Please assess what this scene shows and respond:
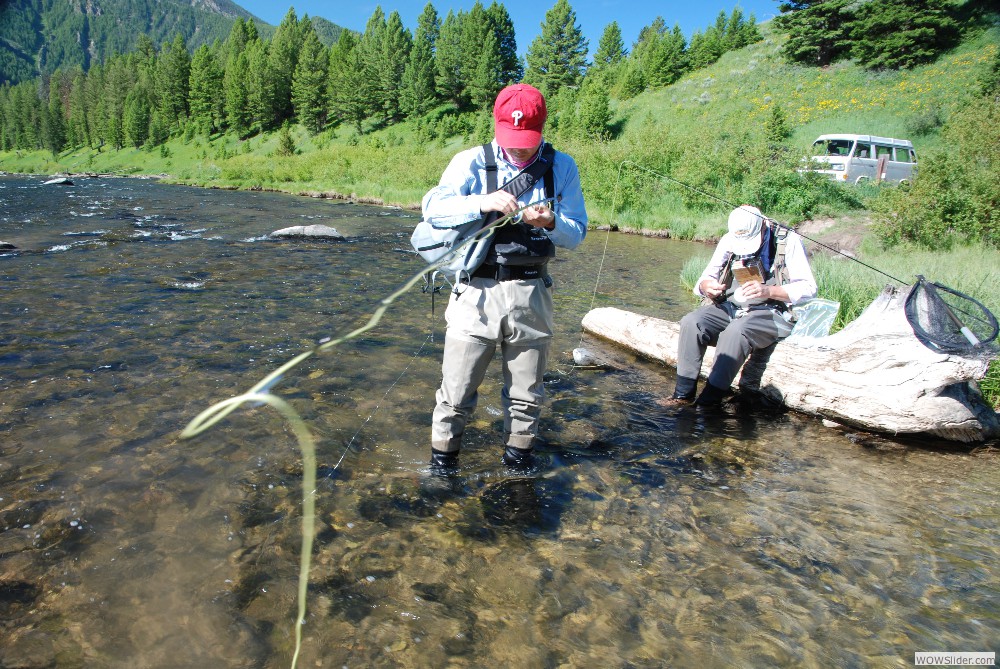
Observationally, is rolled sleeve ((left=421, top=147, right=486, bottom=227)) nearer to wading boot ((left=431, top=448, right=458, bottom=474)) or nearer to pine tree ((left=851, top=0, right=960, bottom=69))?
wading boot ((left=431, top=448, right=458, bottom=474))

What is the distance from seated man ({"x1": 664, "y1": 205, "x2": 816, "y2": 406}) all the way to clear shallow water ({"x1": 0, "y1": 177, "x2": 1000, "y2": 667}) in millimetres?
510

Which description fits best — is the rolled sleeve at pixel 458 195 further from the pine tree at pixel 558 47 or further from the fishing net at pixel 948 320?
the pine tree at pixel 558 47

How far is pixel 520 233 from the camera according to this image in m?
3.42

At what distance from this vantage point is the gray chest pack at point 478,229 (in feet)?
11.1

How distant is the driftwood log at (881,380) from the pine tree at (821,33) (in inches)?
1931

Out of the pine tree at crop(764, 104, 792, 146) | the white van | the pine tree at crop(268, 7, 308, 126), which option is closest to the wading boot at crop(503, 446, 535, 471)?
the white van

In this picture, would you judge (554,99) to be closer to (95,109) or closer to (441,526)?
(441,526)

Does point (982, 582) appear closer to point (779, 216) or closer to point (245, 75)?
point (779, 216)

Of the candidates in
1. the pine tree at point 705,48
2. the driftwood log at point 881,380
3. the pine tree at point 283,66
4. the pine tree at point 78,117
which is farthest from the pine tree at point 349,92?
the driftwood log at point 881,380

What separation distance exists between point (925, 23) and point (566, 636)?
53.1m

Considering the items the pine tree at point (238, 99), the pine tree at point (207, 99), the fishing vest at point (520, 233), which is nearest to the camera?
the fishing vest at point (520, 233)

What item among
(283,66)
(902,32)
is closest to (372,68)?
(283,66)

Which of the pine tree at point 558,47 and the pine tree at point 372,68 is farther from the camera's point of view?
the pine tree at point 558,47

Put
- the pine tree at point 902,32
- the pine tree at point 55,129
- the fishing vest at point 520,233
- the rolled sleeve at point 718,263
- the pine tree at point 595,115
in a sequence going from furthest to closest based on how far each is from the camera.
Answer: the pine tree at point 55,129 → the pine tree at point 595,115 → the pine tree at point 902,32 → the rolled sleeve at point 718,263 → the fishing vest at point 520,233
